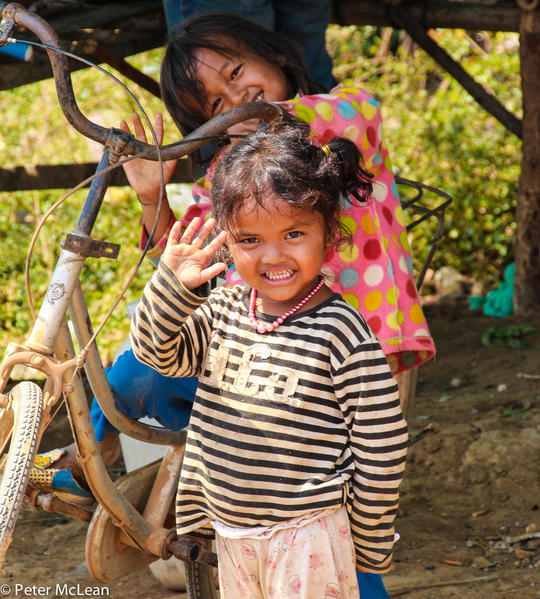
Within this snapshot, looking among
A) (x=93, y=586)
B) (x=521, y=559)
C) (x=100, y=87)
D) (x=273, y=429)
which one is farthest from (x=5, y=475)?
(x=100, y=87)

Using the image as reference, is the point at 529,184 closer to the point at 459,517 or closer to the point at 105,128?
the point at 459,517

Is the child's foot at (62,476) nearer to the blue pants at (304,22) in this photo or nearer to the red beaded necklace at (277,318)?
the red beaded necklace at (277,318)

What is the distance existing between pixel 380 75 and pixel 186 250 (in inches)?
304

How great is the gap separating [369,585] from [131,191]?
5.30m

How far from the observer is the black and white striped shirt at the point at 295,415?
1.52m

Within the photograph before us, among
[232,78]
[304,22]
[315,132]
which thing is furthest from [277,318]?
[304,22]

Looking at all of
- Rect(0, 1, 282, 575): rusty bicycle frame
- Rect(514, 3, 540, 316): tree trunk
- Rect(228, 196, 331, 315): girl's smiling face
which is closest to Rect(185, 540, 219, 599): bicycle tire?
Rect(0, 1, 282, 575): rusty bicycle frame

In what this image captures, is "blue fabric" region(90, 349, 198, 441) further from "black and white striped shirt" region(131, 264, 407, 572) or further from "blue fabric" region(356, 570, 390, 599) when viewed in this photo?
"blue fabric" region(356, 570, 390, 599)

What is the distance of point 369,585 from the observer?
1.79 metres

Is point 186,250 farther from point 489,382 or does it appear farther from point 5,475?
point 489,382

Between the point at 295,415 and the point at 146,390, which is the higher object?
A: the point at 146,390

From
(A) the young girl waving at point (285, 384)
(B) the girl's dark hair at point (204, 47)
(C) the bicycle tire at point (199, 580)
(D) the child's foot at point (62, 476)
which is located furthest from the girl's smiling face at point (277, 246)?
(C) the bicycle tire at point (199, 580)

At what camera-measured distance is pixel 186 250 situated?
150 cm

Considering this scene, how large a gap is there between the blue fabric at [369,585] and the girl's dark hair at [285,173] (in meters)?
0.74
